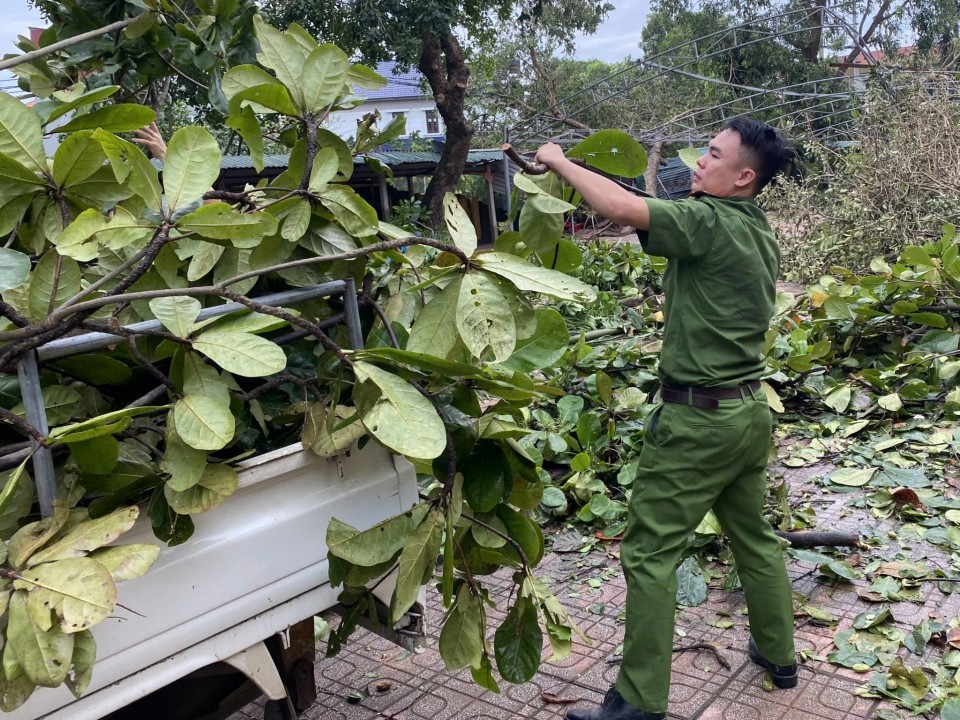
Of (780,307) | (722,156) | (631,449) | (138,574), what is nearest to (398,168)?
(780,307)

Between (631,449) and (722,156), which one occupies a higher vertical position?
(722,156)

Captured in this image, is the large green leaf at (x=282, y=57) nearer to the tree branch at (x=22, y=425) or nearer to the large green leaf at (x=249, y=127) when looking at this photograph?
the large green leaf at (x=249, y=127)

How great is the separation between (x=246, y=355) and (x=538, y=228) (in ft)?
3.39

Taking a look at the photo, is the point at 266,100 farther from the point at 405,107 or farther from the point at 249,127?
the point at 405,107

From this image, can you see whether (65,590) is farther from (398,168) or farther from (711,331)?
(398,168)

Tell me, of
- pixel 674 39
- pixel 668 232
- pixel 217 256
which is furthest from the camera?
pixel 674 39

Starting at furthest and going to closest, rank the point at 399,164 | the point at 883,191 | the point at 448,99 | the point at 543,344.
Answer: the point at 399,164 → the point at 448,99 → the point at 883,191 → the point at 543,344

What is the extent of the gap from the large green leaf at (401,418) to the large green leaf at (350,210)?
0.43 meters

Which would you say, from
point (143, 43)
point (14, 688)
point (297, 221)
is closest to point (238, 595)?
point (14, 688)

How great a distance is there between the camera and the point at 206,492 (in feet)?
6.33

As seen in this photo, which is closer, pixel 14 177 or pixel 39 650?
pixel 39 650

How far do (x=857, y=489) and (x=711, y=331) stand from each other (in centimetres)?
236

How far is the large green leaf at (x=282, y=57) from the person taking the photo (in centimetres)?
222

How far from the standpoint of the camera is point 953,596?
358 centimetres
